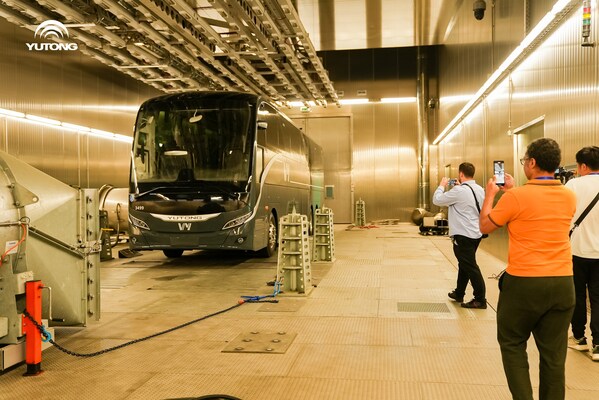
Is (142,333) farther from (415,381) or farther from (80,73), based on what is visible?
(80,73)

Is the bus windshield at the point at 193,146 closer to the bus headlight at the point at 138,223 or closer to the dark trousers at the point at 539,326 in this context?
the bus headlight at the point at 138,223

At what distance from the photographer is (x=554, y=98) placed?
8281 millimetres

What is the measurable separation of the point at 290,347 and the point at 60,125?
11875mm

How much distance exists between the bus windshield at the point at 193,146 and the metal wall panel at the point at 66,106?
373cm

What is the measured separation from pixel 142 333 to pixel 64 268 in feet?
3.96

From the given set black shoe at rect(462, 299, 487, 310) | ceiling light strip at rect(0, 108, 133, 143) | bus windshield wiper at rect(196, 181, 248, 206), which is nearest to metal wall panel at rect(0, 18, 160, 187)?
ceiling light strip at rect(0, 108, 133, 143)

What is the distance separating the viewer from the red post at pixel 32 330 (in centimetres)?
473

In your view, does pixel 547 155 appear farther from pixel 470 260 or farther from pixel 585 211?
pixel 470 260

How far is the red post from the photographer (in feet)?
15.5

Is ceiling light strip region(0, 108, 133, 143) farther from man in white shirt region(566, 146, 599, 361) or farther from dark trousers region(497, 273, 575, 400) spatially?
dark trousers region(497, 273, 575, 400)

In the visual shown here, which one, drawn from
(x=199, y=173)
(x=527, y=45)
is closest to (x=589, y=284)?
(x=527, y=45)

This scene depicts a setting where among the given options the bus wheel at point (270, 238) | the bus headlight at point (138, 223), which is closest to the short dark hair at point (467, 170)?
the bus wheel at point (270, 238)

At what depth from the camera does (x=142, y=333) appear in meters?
6.14

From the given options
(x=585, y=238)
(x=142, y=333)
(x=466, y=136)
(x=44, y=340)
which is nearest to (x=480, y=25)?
(x=466, y=136)
